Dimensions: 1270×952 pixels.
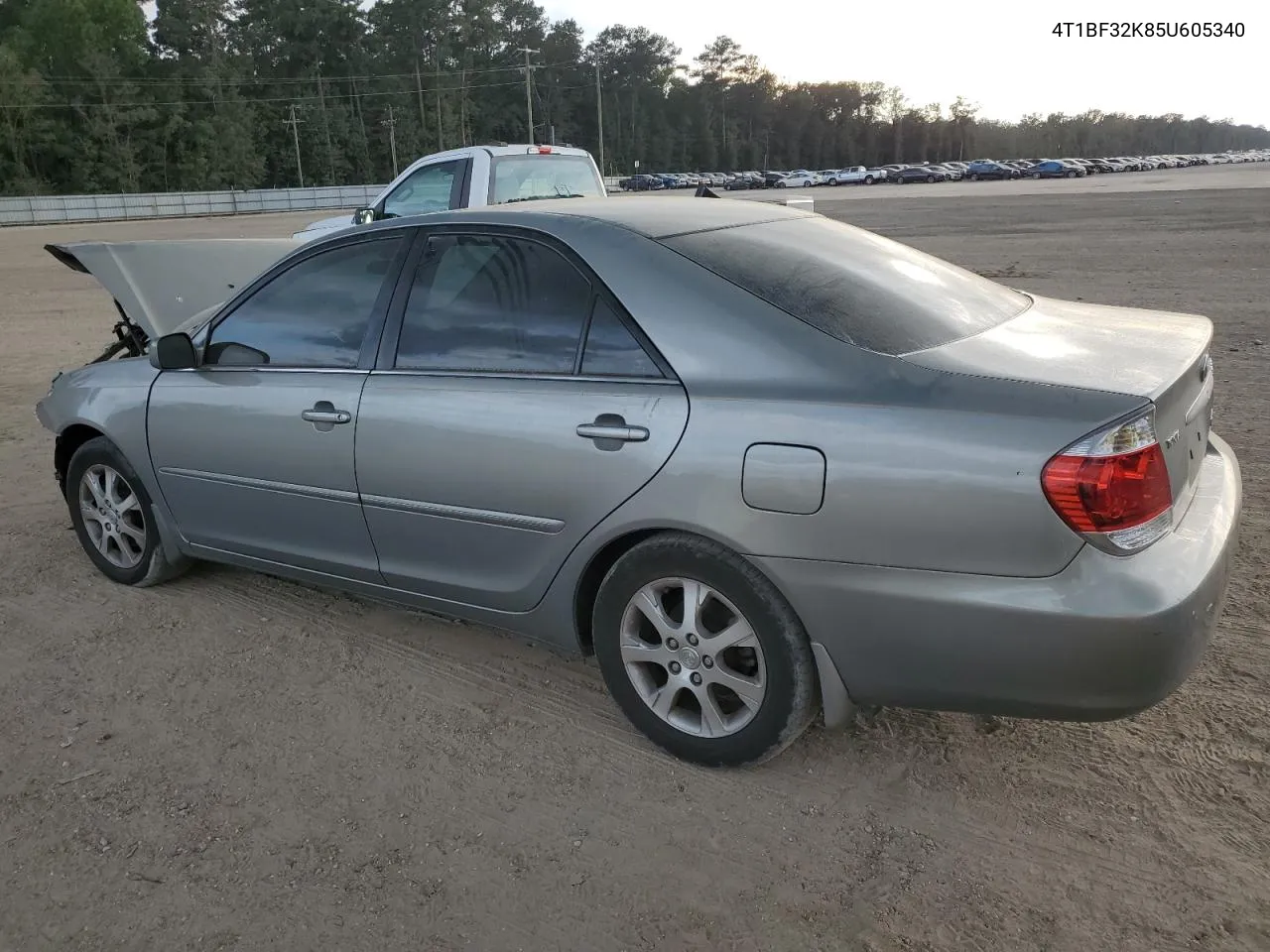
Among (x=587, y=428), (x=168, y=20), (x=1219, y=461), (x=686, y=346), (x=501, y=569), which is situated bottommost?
(x=501, y=569)

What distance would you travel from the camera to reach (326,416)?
3.47m

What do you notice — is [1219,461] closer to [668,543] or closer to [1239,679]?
[1239,679]

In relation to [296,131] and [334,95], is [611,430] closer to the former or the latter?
[296,131]

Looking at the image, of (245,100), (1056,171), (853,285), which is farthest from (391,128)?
(853,285)

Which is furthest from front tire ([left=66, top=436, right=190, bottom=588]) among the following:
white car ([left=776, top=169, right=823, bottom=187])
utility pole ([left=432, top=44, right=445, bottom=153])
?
utility pole ([left=432, top=44, right=445, bottom=153])

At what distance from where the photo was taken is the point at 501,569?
10.4 ft

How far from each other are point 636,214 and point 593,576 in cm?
121

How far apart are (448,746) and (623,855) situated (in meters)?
0.78

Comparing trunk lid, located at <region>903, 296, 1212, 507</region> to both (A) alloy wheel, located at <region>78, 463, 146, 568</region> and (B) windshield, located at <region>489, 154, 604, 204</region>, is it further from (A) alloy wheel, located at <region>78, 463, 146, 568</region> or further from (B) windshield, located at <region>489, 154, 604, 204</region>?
(B) windshield, located at <region>489, 154, 604, 204</region>

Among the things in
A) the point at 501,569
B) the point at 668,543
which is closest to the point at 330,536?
the point at 501,569

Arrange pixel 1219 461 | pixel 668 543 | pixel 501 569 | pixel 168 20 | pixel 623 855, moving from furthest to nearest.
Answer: pixel 168 20 → pixel 501 569 → pixel 1219 461 → pixel 668 543 → pixel 623 855

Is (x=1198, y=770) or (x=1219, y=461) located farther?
(x=1219, y=461)

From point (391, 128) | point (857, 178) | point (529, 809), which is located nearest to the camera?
point (529, 809)

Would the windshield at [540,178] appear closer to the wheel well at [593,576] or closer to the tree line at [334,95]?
the wheel well at [593,576]
